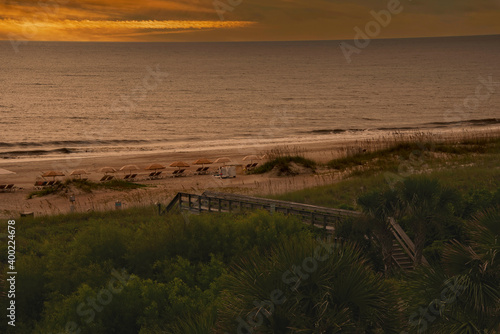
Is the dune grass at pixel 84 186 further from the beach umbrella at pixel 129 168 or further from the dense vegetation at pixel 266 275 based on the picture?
the dense vegetation at pixel 266 275

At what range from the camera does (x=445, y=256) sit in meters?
10.8

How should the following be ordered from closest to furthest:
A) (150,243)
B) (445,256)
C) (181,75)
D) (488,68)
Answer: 1. (445,256)
2. (150,243)
3. (181,75)
4. (488,68)

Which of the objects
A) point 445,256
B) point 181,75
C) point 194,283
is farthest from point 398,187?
point 181,75

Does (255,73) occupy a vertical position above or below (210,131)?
above

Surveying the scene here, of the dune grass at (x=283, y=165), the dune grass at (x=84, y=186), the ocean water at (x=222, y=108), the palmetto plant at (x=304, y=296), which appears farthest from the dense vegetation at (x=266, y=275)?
the ocean water at (x=222, y=108)

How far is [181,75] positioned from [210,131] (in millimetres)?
103249

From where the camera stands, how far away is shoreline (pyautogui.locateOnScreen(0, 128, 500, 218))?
36.7m

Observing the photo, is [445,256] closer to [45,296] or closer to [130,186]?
[45,296]

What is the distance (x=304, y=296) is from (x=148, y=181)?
37938 millimetres

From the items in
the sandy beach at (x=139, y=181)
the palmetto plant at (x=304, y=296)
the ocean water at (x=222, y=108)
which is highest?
the ocean water at (x=222, y=108)

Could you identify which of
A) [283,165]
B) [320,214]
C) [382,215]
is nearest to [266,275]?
[382,215]

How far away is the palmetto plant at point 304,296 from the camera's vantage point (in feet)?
29.3

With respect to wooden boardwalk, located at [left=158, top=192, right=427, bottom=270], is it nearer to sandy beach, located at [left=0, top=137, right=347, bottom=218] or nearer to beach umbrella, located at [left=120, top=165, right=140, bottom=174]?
sandy beach, located at [left=0, top=137, right=347, bottom=218]

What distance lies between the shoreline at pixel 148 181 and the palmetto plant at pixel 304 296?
82.3 ft
